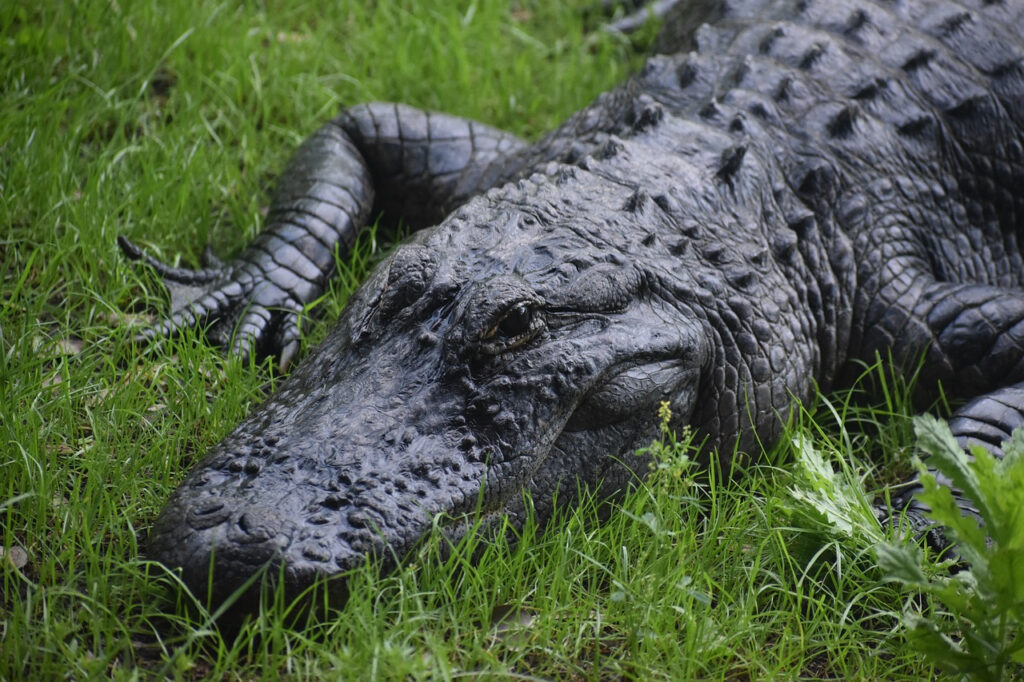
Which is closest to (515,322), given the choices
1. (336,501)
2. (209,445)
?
(336,501)

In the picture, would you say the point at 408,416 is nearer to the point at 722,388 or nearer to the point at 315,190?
the point at 722,388

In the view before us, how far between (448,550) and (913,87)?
287 centimetres

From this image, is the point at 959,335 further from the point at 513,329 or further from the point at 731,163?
the point at 513,329

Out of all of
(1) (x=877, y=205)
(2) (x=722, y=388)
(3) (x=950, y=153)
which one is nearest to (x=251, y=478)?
(2) (x=722, y=388)

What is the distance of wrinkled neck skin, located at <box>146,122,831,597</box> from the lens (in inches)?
95.2

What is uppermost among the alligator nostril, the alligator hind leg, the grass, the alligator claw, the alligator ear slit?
the alligator ear slit

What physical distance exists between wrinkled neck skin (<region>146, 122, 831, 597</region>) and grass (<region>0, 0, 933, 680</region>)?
141mm

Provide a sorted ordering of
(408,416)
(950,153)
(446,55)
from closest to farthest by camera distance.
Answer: (408,416), (950,153), (446,55)

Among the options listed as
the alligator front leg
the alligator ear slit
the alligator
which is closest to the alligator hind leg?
the alligator

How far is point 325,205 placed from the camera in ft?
13.7

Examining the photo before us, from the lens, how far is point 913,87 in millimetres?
4156

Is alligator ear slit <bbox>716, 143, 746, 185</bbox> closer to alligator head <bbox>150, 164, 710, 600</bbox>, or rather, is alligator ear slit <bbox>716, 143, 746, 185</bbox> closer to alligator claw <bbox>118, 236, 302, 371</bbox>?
alligator head <bbox>150, 164, 710, 600</bbox>

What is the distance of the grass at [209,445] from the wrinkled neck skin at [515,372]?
0.14 meters

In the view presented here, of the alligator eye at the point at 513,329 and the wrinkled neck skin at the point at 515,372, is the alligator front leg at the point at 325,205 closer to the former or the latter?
the wrinkled neck skin at the point at 515,372
